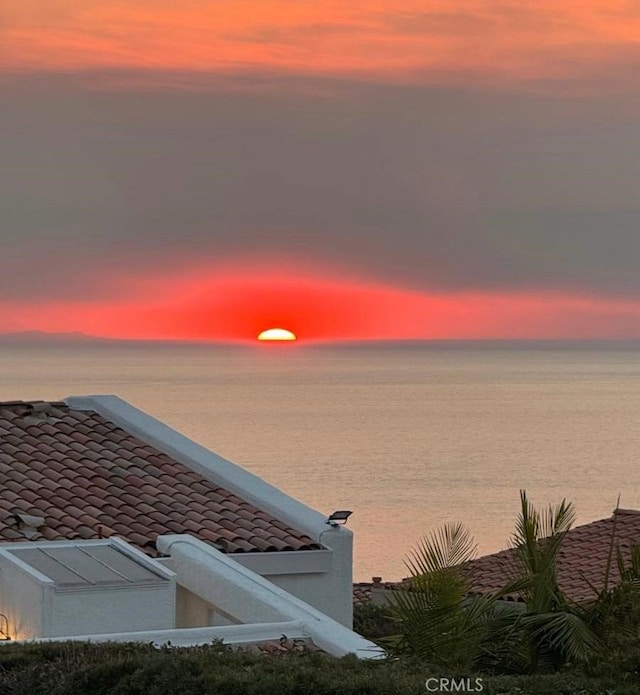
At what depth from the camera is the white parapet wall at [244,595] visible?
41.7ft

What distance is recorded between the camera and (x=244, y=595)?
13.9 metres

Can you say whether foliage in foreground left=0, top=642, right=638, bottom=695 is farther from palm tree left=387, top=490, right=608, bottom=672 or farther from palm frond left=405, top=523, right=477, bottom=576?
palm frond left=405, top=523, right=477, bottom=576

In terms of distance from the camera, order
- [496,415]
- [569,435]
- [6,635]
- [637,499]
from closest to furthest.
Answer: [6,635], [637,499], [569,435], [496,415]

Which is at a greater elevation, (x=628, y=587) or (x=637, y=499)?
(x=637, y=499)

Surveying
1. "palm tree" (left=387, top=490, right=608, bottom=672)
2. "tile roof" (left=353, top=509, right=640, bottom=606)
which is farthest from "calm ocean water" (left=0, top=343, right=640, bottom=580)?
"palm tree" (left=387, top=490, right=608, bottom=672)

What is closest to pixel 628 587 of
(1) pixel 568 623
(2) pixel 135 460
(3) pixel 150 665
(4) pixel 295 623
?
(1) pixel 568 623

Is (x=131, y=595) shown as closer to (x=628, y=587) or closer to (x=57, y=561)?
(x=57, y=561)

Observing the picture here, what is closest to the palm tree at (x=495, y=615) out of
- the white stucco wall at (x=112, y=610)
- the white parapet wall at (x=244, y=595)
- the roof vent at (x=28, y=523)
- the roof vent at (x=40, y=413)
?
the white parapet wall at (x=244, y=595)

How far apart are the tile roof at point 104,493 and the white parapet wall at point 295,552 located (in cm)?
11

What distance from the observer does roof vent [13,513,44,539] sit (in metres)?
15.1

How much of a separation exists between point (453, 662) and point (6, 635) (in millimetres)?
4250

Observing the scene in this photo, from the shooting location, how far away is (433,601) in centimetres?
1170

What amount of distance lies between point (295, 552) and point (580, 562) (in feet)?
41.0

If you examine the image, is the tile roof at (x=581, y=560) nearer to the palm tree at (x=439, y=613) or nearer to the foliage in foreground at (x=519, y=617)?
the foliage in foreground at (x=519, y=617)
